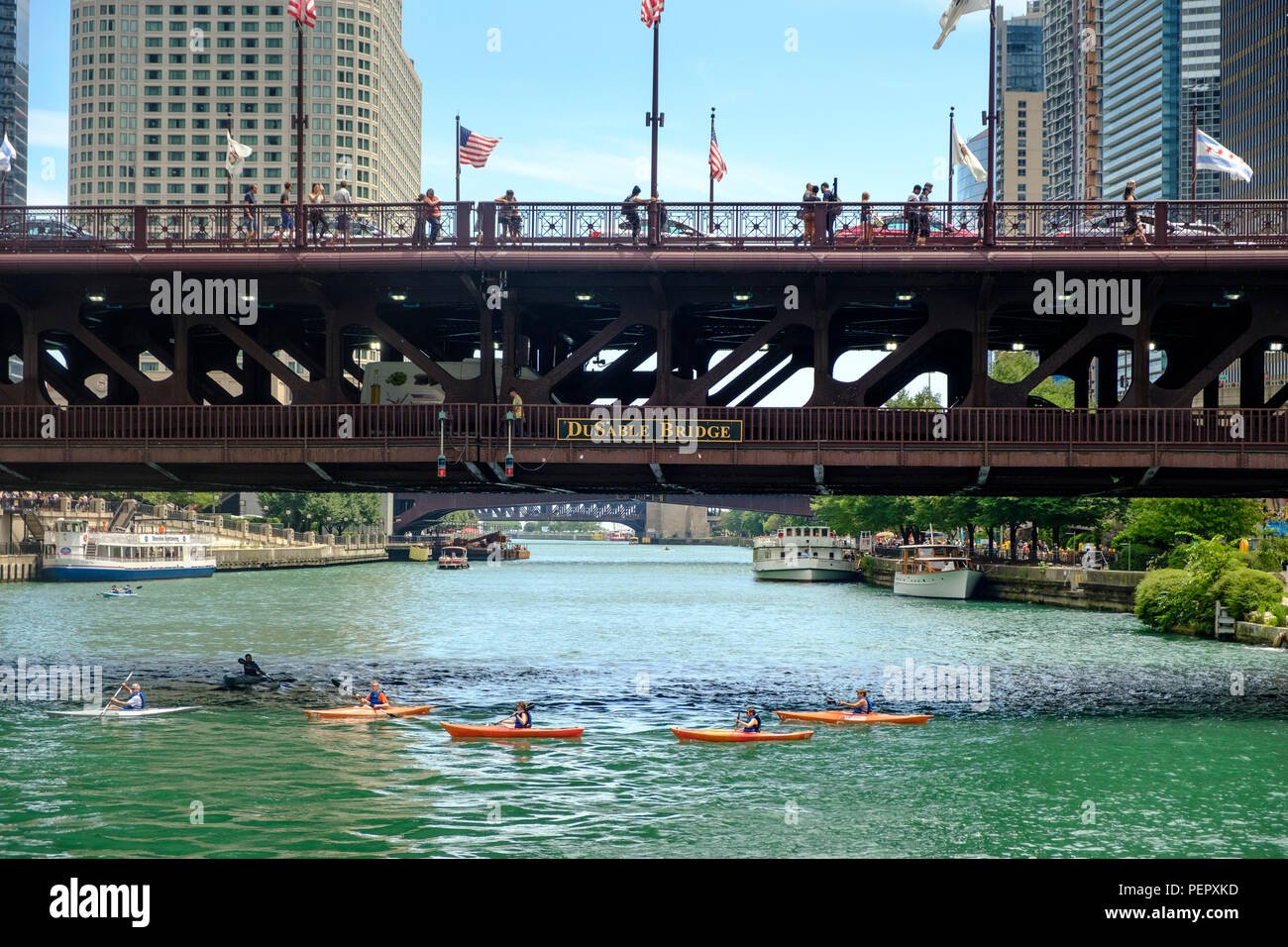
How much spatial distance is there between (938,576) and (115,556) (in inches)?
3010

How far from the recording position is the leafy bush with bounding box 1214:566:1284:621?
58.2m

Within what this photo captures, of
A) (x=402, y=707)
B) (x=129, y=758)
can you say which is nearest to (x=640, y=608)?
(x=402, y=707)

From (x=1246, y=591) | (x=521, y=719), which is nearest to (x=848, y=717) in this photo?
(x=521, y=719)

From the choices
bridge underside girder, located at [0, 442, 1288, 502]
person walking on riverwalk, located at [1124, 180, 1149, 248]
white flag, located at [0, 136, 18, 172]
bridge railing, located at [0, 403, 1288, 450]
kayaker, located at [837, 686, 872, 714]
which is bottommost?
kayaker, located at [837, 686, 872, 714]

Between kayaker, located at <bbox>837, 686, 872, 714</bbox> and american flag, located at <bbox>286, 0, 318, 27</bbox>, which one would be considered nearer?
american flag, located at <bbox>286, 0, 318, 27</bbox>

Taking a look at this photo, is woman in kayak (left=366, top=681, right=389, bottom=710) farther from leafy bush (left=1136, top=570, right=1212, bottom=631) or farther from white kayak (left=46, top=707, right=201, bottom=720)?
leafy bush (left=1136, top=570, right=1212, bottom=631)

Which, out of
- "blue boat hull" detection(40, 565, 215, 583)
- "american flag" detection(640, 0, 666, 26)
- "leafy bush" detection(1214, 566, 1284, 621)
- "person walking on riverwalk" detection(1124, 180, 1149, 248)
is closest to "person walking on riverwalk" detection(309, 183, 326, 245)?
"american flag" detection(640, 0, 666, 26)

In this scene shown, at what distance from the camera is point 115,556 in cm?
11875

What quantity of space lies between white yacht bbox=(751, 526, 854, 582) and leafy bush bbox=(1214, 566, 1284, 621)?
77.4 meters

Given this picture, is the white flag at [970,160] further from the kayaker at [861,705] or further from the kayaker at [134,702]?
the kayaker at [134,702]

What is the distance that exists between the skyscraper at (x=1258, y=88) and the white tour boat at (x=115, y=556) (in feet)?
454

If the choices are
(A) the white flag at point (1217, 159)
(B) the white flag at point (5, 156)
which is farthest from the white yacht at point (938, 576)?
(B) the white flag at point (5, 156)

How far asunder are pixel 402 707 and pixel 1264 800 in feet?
79.7

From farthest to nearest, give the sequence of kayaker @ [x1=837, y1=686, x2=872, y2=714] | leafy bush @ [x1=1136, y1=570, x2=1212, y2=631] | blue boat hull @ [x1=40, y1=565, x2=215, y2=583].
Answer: blue boat hull @ [x1=40, y1=565, x2=215, y2=583]
leafy bush @ [x1=1136, y1=570, x2=1212, y2=631]
kayaker @ [x1=837, y1=686, x2=872, y2=714]
